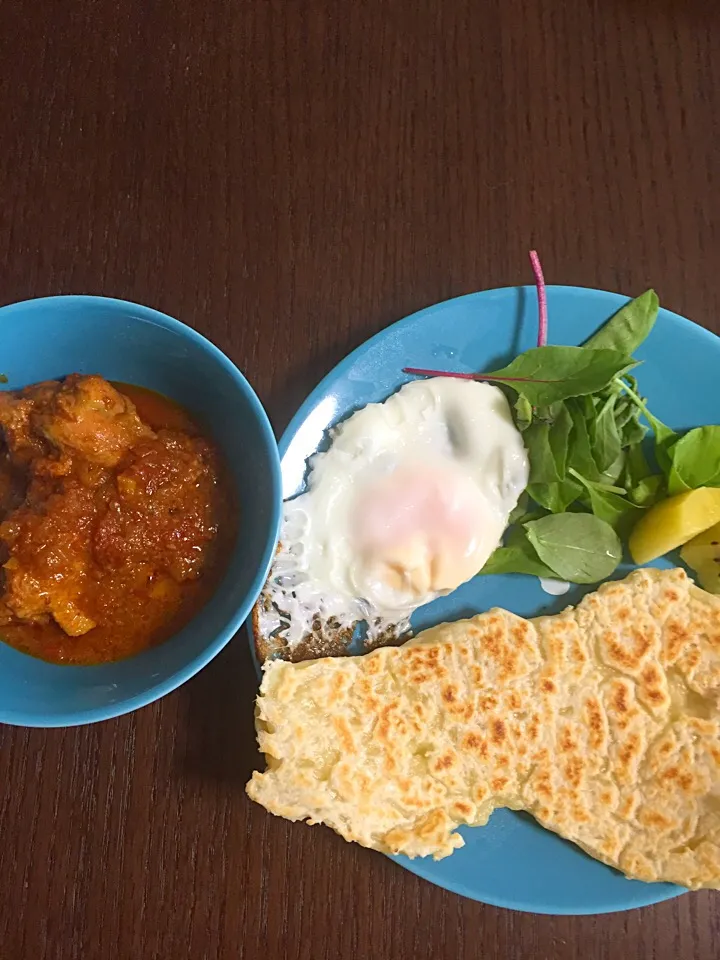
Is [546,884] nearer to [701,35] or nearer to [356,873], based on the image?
[356,873]

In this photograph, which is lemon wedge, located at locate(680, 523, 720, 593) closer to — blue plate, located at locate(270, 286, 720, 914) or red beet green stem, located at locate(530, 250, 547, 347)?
blue plate, located at locate(270, 286, 720, 914)

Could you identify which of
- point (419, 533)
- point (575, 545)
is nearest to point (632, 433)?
point (575, 545)

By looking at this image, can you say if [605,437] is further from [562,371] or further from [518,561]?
[518,561]

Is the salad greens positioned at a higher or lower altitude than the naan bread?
higher

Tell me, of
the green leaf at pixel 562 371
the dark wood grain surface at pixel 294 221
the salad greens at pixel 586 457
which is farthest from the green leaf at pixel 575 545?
the dark wood grain surface at pixel 294 221

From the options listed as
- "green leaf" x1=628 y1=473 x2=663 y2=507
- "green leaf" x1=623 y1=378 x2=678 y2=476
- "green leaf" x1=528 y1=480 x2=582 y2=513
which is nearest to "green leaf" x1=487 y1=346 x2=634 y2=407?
"green leaf" x1=623 y1=378 x2=678 y2=476

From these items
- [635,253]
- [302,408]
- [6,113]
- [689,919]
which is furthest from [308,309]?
[689,919]
